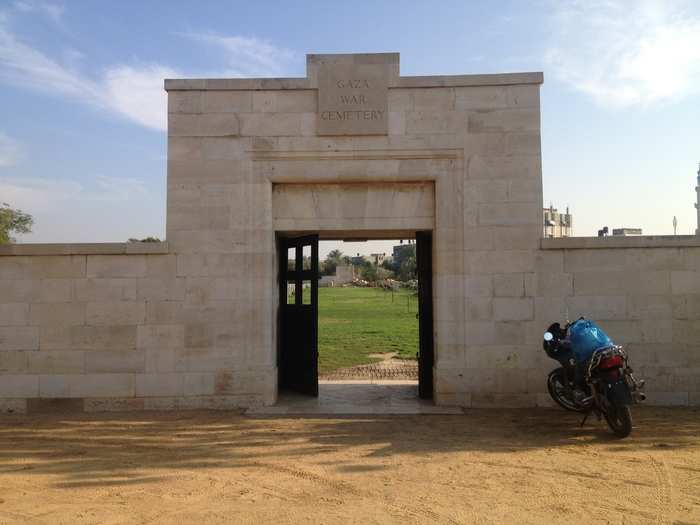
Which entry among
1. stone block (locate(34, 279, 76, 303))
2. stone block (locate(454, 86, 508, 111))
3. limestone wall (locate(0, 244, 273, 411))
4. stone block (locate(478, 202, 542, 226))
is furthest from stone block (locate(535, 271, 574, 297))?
→ stone block (locate(34, 279, 76, 303))

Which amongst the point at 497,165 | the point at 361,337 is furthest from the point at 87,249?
the point at 361,337

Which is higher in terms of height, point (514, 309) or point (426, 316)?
point (514, 309)

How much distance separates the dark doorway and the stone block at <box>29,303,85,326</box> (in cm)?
300

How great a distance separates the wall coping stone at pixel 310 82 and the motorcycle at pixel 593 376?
12.1 ft

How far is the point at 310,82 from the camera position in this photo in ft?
27.7

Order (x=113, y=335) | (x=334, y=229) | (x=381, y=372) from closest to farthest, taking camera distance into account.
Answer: (x=113, y=335) → (x=334, y=229) → (x=381, y=372)

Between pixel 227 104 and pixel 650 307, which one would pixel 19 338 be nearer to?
pixel 227 104

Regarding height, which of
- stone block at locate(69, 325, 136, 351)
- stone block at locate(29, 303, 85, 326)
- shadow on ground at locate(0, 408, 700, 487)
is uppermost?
stone block at locate(29, 303, 85, 326)

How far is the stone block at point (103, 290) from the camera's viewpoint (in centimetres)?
827

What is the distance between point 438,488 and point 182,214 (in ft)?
17.9

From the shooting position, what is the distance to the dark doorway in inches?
355

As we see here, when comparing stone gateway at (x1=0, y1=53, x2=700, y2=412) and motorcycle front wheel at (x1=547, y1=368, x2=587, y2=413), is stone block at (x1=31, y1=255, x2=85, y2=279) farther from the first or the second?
motorcycle front wheel at (x1=547, y1=368, x2=587, y2=413)

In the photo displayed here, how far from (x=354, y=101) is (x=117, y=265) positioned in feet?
13.9

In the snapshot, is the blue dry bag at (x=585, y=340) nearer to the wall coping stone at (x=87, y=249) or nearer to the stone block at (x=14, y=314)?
the wall coping stone at (x=87, y=249)
